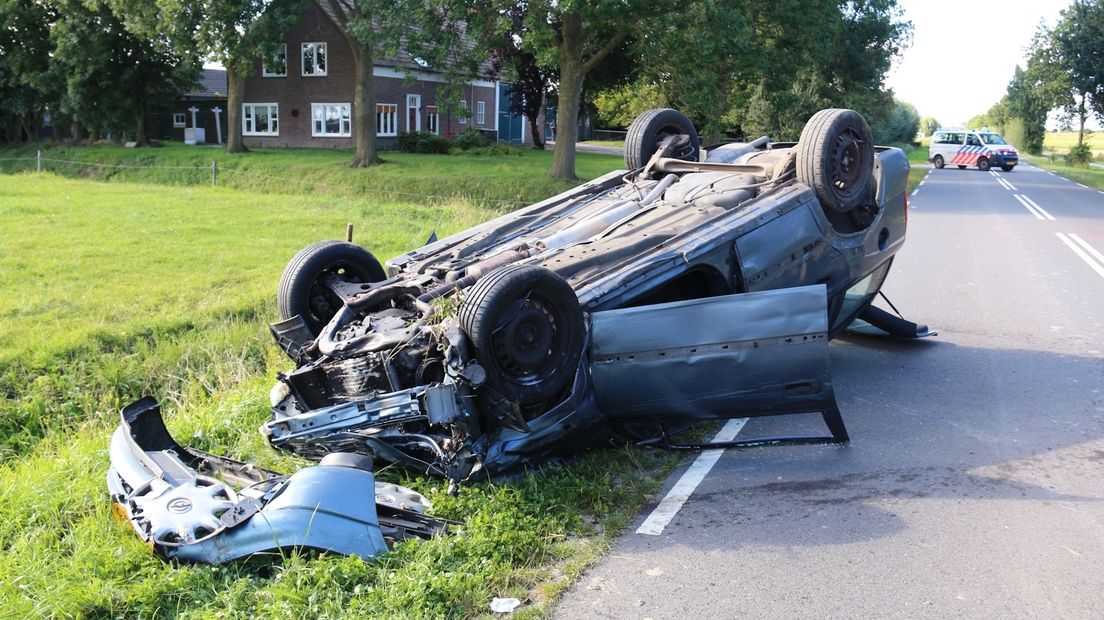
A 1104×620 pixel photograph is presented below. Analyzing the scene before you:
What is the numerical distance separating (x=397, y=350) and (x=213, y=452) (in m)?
1.63

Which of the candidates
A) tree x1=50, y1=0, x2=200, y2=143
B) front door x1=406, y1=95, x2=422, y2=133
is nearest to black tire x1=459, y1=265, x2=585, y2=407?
tree x1=50, y1=0, x2=200, y2=143

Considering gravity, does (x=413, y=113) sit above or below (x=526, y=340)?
above

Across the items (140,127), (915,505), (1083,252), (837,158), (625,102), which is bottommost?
(915,505)

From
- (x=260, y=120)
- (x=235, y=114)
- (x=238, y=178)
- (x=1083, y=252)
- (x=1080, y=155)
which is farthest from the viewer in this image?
(x=1080, y=155)

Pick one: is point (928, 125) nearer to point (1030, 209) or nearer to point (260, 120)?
point (260, 120)

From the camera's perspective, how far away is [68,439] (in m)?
7.09

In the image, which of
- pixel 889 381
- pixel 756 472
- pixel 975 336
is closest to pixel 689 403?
pixel 756 472

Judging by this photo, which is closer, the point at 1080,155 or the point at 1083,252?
the point at 1083,252

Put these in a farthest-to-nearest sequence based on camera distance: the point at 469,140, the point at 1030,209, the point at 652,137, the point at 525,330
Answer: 1. the point at 469,140
2. the point at 1030,209
3. the point at 652,137
4. the point at 525,330

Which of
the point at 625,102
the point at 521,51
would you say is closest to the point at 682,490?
the point at 521,51

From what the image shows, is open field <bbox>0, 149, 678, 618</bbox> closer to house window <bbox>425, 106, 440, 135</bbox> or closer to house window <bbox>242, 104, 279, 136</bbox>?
house window <bbox>242, 104, 279, 136</bbox>

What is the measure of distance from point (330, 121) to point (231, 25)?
13.7m

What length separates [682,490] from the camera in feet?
16.8

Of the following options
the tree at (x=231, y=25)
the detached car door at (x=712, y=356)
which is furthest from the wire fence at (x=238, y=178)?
the detached car door at (x=712, y=356)
